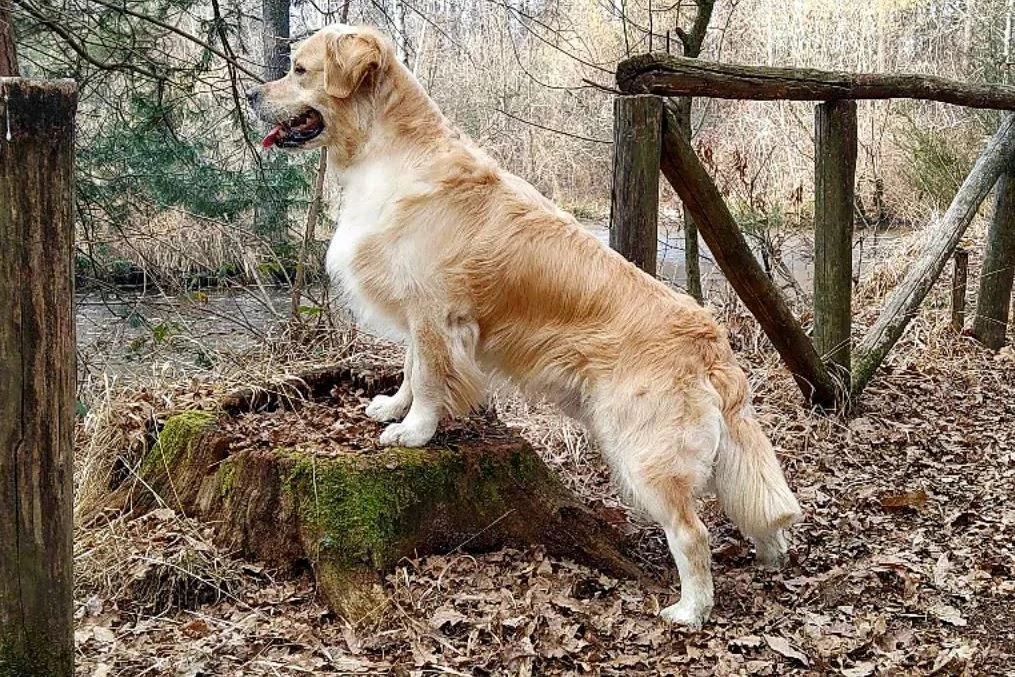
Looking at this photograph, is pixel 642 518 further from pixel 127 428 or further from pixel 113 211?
pixel 113 211

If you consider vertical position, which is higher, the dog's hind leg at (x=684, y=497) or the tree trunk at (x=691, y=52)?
the tree trunk at (x=691, y=52)

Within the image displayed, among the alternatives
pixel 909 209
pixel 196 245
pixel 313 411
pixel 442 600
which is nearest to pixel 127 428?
pixel 313 411

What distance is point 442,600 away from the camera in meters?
3.61

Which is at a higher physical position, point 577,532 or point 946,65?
point 946,65

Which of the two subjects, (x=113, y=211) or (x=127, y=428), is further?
(x=113, y=211)

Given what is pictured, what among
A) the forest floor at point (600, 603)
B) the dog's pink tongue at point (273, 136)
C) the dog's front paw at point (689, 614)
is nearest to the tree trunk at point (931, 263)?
the forest floor at point (600, 603)

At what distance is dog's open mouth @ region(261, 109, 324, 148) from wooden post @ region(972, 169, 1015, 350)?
198 inches

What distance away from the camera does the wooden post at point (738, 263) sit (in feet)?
15.0

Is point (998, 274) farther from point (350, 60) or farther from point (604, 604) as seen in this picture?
point (350, 60)

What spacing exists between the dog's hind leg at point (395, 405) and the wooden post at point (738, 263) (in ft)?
5.19

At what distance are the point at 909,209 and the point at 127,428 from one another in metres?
8.70

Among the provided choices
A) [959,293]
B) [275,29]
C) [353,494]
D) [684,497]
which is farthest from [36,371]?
[275,29]

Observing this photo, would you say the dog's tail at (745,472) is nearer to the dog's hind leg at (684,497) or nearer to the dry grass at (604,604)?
the dog's hind leg at (684,497)

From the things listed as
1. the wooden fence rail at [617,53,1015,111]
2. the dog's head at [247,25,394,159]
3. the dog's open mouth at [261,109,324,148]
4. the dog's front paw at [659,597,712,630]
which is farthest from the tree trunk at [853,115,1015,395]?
the dog's open mouth at [261,109,324,148]
